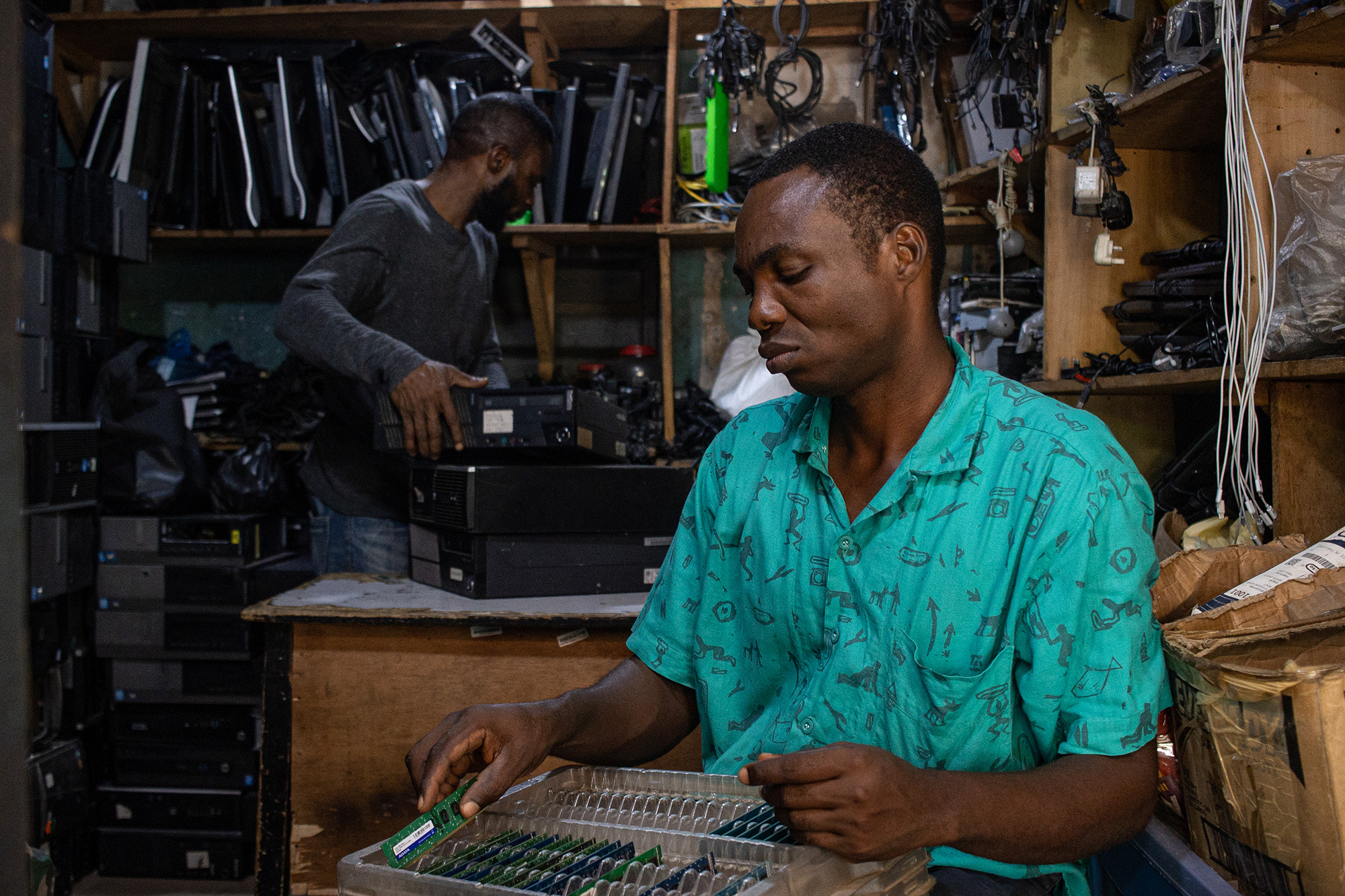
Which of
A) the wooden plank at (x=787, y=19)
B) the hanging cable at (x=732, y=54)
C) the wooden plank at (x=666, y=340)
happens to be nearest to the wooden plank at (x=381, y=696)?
the wooden plank at (x=666, y=340)

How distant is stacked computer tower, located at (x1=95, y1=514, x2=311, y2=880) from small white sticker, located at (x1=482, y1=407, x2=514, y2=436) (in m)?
1.21

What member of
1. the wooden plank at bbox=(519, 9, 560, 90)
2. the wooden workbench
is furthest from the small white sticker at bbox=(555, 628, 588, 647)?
the wooden plank at bbox=(519, 9, 560, 90)

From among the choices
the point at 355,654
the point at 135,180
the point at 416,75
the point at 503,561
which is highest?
the point at 416,75

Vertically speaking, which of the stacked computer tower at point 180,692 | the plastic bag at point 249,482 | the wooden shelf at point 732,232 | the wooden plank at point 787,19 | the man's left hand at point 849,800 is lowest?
the stacked computer tower at point 180,692

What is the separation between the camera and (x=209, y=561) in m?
2.81

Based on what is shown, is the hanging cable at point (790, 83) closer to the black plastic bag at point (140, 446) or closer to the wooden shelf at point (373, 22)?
the wooden shelf at point (373, 22)

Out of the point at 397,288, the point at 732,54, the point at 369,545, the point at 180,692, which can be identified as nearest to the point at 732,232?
the point at 732,54

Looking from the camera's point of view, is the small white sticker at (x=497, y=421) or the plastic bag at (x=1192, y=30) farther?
the small white sticker at (x=497, y=421)

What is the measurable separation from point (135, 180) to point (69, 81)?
2.34 ft

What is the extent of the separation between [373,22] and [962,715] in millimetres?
3014

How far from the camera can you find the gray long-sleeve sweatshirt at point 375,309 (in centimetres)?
203

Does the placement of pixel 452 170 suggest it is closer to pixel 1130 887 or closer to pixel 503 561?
pixel 503 561

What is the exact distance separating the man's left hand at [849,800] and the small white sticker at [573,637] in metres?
1.09

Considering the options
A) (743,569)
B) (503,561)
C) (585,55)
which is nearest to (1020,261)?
(585,55)
